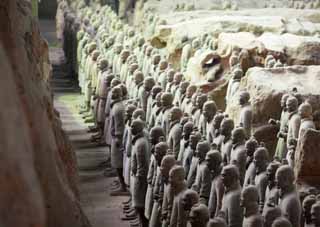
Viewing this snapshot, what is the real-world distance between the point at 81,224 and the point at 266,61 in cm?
722

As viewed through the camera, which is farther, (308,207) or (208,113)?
(208,113)

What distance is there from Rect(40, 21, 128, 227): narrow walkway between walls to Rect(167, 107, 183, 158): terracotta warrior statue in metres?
0.91

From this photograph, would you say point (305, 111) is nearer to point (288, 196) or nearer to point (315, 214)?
point (288, 196)

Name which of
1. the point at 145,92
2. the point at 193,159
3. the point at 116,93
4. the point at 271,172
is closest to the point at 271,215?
the point at 271,172

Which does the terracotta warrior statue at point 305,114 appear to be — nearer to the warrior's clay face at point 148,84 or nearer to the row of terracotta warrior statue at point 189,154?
the row of terracotta warrior statue at point 189,154

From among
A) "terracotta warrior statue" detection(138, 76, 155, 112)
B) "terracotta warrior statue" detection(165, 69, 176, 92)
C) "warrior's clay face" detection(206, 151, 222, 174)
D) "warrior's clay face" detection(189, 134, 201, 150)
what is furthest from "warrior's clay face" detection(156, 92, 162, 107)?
"warrior's clay face" detection(206, 151, 222, 174)

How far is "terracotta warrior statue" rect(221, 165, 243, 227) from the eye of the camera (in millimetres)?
5379

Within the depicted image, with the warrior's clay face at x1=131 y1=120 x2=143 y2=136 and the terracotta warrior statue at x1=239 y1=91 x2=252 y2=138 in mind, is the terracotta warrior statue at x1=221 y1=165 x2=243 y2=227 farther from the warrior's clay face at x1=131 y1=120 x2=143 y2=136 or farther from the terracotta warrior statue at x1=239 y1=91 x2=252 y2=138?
the terracotta warrior statue at x1=239 y1=91 x2=252 y2=138

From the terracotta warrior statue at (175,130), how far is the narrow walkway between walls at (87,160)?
907 millimetres

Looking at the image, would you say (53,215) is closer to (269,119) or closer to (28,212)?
(28,212)

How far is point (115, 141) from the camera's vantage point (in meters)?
8.21

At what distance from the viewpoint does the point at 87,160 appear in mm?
9781

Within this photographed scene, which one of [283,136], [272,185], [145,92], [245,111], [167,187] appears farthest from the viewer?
[145,92]

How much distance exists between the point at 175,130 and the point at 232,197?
6.76 feet
